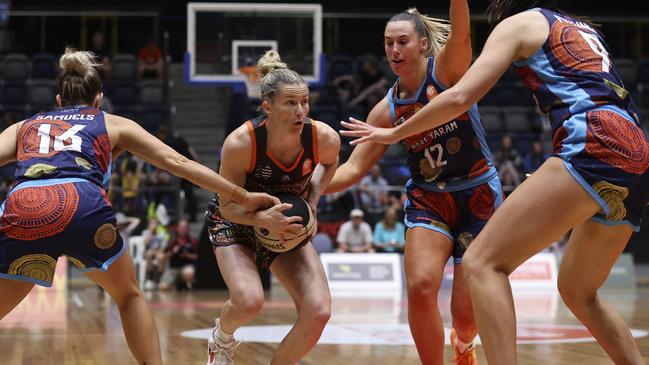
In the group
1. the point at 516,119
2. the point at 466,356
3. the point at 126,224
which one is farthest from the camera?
the point at 516,119

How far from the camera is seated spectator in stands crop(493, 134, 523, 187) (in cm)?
1600

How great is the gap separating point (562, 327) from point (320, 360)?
10.8ft

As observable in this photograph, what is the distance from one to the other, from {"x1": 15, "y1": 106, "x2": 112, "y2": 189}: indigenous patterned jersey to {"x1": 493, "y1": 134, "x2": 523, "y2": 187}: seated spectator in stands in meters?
12.0

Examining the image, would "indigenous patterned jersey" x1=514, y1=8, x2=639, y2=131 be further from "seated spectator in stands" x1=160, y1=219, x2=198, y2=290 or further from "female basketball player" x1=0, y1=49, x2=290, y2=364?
"seated spectator in stands" x1=160, y1=219, x2=198, y2=290

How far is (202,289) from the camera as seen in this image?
558 inches

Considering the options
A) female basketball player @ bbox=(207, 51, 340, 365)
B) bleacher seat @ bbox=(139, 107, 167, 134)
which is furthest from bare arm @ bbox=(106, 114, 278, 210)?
bleacher seat @ bbox=(139, 107, 167, 134)

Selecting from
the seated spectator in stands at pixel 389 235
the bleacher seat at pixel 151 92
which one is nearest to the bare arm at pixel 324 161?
the seated spectator in stands at pixel 389 235

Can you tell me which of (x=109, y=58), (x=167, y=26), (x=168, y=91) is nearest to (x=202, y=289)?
(x=168, y=91)

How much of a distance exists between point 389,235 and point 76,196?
10664 mm

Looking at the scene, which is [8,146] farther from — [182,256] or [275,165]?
[182,256]

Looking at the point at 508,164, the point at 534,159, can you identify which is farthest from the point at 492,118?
the point at 508,164

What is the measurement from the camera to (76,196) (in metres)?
4.35

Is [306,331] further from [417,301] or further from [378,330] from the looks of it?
[378,330]

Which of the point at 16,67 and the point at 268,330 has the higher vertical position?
the point at 16,67
